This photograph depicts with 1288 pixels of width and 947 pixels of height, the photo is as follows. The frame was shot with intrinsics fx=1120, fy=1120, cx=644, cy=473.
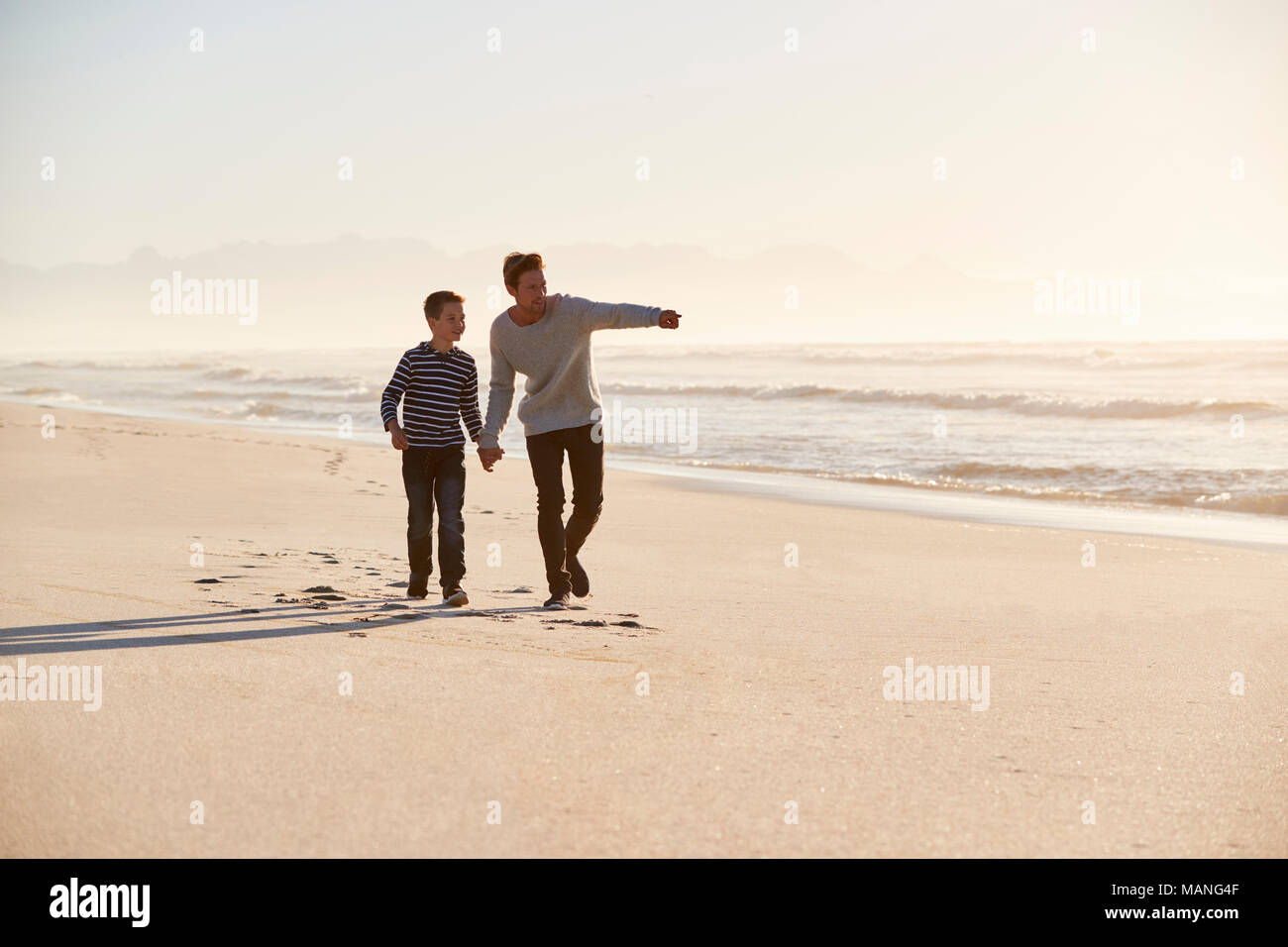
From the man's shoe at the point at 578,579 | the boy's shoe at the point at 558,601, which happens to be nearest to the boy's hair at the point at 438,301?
the man's shoe at the point at 578,579

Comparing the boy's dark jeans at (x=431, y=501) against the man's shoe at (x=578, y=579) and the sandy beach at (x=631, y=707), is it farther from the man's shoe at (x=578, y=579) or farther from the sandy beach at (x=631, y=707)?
the man's shoe at (x=578, y=579)

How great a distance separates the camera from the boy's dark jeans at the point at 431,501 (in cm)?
577

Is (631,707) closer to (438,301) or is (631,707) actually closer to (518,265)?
(518,265)

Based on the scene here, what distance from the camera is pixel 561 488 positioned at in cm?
574

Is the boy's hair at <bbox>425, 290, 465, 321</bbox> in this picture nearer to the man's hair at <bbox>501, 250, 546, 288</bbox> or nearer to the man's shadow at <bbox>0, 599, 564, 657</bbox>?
the man's hair at <bbox>501, 250, 546, 288</bbox>

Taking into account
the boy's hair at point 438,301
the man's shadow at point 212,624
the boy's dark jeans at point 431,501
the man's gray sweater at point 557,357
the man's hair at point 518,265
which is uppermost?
the man's hair at point 518,265

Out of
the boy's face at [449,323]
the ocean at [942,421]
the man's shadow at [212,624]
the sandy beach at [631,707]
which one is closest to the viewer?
the sandy beach at [631,707]

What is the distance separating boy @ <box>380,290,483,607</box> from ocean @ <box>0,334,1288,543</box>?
4042 mm

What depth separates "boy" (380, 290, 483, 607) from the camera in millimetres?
5758

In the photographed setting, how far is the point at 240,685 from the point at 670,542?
4811 mm

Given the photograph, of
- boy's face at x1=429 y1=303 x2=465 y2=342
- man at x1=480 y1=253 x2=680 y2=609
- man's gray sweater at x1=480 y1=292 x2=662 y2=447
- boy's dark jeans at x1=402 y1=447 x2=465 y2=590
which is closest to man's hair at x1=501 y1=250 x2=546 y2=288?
man at x1=480 y1=253 x2=680 y2=609

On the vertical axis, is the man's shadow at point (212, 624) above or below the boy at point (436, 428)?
below

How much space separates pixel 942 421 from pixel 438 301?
18275 millimetres
